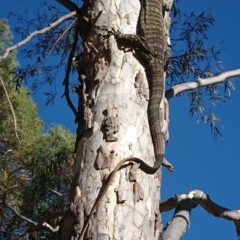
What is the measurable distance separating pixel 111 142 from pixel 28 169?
5378mm

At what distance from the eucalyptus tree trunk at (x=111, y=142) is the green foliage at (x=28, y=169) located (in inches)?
96.7

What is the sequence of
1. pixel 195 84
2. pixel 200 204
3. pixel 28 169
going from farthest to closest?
pixel 28 169 < pixel 195 84 < pixel 200 204

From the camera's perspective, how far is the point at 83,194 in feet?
5.84

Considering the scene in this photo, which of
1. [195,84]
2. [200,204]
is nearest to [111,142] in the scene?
[200,204]

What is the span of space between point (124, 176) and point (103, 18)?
0.64 meters

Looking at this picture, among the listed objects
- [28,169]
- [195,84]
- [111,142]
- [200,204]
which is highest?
[28,169]

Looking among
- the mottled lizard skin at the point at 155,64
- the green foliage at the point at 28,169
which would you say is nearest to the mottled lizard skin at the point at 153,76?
the mottled lizard skin at the point at 155,64

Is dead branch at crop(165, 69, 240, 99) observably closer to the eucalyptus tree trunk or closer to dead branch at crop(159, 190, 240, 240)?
dead branch at crop(159, 190, 240, 240)

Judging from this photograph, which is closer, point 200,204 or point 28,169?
point 200,204

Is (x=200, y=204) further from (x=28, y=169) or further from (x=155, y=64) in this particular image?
(x=28, y=169)

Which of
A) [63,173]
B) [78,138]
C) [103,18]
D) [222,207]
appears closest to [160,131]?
[78,138]

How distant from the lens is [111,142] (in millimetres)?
1849

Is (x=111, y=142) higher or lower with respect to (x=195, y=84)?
lower

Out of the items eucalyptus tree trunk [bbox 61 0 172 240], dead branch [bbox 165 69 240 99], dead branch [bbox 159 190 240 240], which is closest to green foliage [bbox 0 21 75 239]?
→ dead branch [bbox 165 69 240 99]
